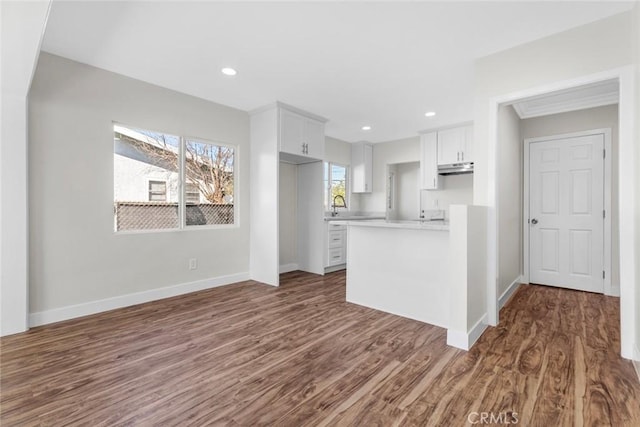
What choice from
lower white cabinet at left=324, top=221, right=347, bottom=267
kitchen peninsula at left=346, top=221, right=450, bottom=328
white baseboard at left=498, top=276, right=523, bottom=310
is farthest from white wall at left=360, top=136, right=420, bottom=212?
kitchen peninsula at left=346, top=221, right=450, bottom=328

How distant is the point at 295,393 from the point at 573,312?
125 inches

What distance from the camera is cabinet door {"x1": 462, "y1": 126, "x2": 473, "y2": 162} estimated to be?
5082 mm

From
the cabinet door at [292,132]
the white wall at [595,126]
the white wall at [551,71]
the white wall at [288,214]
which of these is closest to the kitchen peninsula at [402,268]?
the white wall at [551,71]

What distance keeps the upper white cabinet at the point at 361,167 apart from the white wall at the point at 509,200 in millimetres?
2854

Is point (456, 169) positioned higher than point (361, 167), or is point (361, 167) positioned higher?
point (361, 167)

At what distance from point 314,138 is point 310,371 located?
3535 millimetres

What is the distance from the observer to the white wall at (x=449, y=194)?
18.3 ft

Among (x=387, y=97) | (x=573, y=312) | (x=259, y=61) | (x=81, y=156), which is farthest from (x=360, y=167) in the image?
(x=81, y=156)

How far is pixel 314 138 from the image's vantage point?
4.74 meters

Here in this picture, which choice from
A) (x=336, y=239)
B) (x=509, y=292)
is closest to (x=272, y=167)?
(x=336, y=239)

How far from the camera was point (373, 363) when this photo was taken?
214 centimetres

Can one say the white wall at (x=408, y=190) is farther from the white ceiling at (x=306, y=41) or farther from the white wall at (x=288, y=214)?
the white ceiling at (x=306, y=41)

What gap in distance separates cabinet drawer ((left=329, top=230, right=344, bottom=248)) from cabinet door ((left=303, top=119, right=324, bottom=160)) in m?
1.36

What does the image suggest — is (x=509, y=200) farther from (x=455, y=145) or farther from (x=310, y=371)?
(x=310, y=371)
